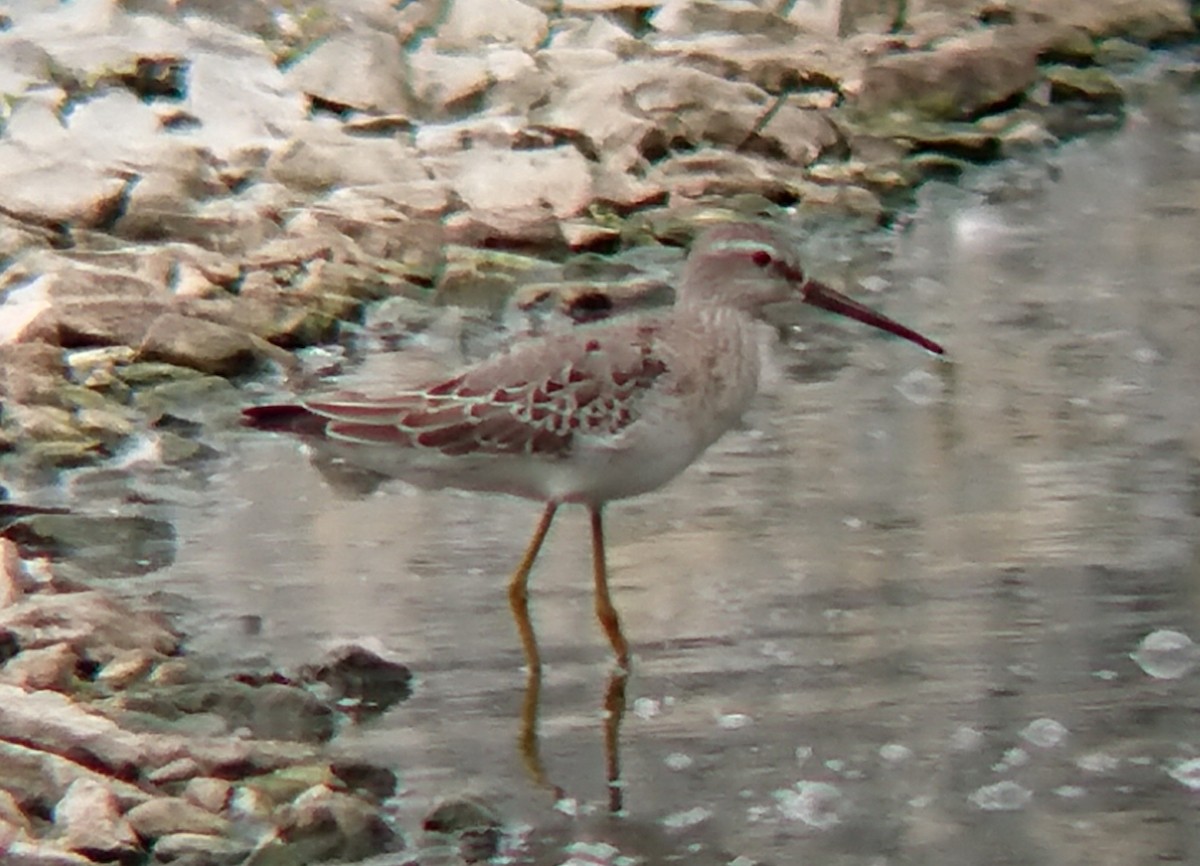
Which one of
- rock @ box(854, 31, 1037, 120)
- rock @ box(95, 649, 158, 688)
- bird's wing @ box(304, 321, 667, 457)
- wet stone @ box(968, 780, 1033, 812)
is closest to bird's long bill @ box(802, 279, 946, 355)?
bird's wing @ box(304, 321, 667, 457)

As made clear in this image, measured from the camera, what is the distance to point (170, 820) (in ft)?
19.1

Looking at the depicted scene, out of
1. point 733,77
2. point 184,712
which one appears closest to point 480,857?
point 184,712

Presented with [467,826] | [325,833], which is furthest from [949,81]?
[325,833]

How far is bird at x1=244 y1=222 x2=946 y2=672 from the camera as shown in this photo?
23.5 feet

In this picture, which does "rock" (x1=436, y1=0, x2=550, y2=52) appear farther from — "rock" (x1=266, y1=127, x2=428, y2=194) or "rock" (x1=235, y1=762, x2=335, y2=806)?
"rock" (x1=235, y1=762, x2=335, y2=806)

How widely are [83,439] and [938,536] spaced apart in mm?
3209

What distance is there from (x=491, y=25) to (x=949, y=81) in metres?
2.68

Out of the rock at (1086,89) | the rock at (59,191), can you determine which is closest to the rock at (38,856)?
the rock at (59,191)

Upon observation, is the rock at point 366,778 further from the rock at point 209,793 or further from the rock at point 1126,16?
the rock at point 1126,16

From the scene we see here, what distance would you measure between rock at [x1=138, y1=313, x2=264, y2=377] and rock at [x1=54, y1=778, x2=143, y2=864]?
167 inches

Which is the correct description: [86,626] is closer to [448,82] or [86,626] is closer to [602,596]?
[602,596]

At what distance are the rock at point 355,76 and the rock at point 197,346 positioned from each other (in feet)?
10.2

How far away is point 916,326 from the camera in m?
10.6

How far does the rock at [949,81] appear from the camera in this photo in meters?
14.0
